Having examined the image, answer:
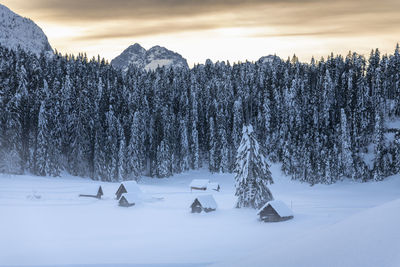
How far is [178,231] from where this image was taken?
107 ft

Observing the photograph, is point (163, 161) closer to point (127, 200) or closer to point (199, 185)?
point (199, 185)

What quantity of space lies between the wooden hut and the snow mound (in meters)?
23.5

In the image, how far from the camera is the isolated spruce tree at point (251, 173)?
3862 cm

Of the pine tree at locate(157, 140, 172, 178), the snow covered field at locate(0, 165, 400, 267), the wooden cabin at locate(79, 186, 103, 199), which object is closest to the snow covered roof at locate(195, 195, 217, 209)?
the snow covered field at locate(0, 165, 400, 267)

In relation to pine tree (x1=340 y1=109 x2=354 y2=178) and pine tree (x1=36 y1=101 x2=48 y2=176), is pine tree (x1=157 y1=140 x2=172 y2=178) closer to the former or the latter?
pine tree (x1=36 y1=101 x2=48 y2=176)

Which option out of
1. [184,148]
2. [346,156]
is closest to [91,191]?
[184,148]

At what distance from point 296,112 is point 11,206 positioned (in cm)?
6887

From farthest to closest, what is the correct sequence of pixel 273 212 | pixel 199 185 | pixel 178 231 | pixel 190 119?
pixel 190 119
pixel 199 185
pixel 273 212
pixel 178 231

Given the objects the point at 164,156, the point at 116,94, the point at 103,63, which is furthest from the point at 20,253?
the point at 103,63

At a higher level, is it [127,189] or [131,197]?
[127,189]

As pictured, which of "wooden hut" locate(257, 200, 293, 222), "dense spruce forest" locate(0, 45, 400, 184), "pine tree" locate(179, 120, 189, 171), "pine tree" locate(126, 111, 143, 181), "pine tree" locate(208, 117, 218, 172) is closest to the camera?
"wooden hut" locate(257, 200, 293, 222)

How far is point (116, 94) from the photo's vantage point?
304 feet

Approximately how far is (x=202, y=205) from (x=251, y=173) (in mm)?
7468

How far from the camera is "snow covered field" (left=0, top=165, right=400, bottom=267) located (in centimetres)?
981
